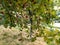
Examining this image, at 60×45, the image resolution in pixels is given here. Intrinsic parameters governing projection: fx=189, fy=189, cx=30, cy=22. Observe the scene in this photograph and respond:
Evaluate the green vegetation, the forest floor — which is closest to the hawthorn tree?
the green vegetation

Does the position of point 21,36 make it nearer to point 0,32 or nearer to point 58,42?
point 0,32

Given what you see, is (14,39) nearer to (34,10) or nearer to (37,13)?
(34,10)

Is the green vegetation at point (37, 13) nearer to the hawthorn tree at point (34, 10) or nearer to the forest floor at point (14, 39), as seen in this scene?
the hawthorn tree at point (34, 10)

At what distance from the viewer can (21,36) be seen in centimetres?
583

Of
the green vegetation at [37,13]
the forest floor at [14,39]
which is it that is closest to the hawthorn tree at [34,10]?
the green vegetation at [37,13]

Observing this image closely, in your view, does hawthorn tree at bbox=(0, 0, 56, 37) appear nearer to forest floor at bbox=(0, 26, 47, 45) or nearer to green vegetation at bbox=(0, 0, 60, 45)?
green vegetation at bbox=(0, 0, 60, 45)

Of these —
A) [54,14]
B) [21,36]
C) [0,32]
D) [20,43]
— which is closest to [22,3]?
[54,14]

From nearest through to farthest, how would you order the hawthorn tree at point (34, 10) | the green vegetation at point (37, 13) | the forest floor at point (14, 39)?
the green vegetation at point (37, 13) → the hawthorn tree at point (34, 10) → the forest floor at point (14, 39)

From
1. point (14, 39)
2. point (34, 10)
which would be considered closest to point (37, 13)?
point (34, 10)

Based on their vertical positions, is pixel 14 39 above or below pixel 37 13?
below

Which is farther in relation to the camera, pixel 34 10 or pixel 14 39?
pixel 14 39

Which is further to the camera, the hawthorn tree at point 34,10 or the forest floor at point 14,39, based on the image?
the forest floor at point 14,39

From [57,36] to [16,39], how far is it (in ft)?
13.0

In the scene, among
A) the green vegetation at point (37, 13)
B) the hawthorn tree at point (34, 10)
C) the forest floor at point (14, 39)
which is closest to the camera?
the green vegetation at point (37, 13)
